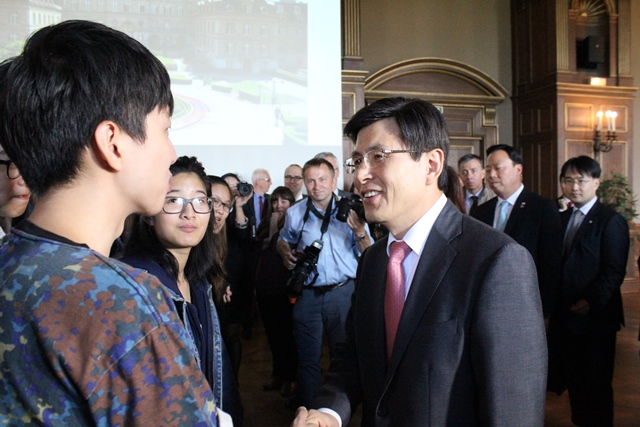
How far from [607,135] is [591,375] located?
20.7 ft

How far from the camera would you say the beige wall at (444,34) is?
8234 mm

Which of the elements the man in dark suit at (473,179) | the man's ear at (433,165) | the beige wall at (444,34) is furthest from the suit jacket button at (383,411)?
the beige wall at (444,34)

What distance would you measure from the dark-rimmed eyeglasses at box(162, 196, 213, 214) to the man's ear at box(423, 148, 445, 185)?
32.3 inches

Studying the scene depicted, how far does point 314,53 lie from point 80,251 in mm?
6191

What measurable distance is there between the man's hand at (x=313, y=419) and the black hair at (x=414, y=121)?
67cm

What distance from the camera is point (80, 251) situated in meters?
0.63

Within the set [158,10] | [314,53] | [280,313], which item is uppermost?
[158,10]

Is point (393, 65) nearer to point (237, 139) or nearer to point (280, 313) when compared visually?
point (237, 139)

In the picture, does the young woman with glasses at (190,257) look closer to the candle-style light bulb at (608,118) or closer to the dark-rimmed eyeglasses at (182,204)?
the dark-rimmed eyeglasses at (182,204)

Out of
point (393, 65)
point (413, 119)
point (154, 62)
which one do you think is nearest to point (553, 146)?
point (393, 65)

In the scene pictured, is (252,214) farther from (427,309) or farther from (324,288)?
(427,309)

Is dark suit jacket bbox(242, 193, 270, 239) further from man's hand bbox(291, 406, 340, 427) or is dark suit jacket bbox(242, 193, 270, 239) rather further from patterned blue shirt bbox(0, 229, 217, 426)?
patterned blue shirt bbox(0, 229, 217, 426)

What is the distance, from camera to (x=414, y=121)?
1432 mm

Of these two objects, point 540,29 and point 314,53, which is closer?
point 314,53
